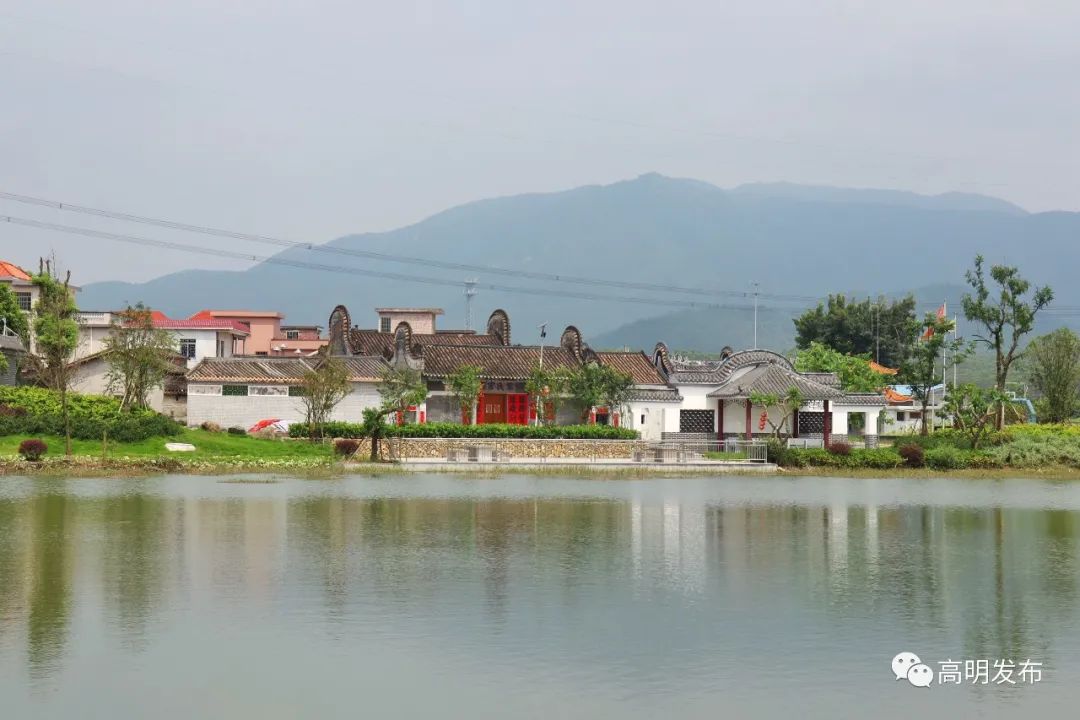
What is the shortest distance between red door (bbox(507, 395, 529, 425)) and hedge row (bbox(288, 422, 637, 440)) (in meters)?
8.62

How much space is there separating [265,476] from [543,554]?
19.9 metres

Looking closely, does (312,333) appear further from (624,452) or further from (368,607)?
(368,607)

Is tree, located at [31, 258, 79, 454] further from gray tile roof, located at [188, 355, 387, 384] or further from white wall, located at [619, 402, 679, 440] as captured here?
white wall, located at [619, 402, 679, 440]

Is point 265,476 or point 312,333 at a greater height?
point 312,333

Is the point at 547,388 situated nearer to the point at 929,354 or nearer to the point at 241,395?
the point at 241,395

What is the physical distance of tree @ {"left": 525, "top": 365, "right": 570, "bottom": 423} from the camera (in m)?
62.8

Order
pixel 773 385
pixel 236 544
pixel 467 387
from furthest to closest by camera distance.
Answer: pixel 773 385 → pixel 467 387 → pixel 236 544

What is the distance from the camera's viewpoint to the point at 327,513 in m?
33.6

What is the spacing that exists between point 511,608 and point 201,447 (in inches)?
1224

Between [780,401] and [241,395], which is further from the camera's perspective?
[780,401]

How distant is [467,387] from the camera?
62.0 metres

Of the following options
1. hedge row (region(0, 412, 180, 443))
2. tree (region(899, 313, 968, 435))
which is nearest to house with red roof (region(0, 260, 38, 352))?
hedge row (region(0, 412, 180, 443))

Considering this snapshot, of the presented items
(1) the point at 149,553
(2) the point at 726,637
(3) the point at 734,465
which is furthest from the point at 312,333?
(2) the point at 726,637

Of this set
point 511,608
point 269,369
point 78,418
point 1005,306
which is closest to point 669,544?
point 511,608
